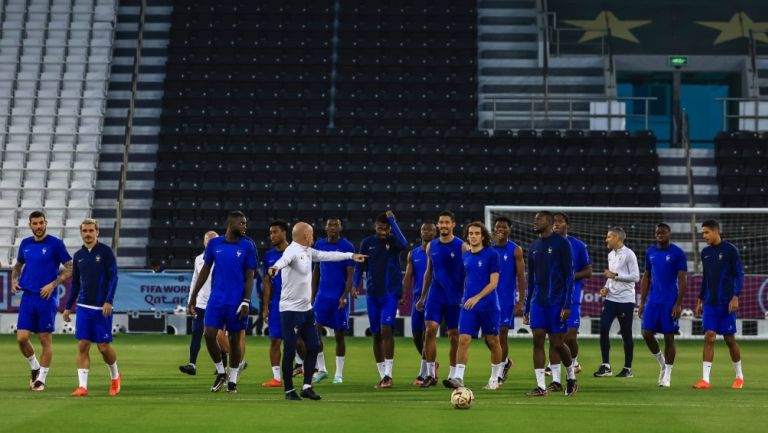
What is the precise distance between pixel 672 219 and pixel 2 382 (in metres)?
22.3

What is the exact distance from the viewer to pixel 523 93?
39.7 meters

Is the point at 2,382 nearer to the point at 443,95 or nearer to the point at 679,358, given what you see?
the point at 679,358

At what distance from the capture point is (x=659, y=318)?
57.1 feet

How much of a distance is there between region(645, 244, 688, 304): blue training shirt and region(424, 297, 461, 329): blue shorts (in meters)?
3.12

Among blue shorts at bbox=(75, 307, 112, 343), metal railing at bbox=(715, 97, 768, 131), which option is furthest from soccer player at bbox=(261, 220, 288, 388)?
metal railing at bbox=(715, 97, 768, 131)

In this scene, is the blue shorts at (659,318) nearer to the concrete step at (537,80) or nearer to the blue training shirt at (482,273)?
the blue training shirt at (482,273)

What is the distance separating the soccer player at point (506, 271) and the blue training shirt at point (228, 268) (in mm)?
3334

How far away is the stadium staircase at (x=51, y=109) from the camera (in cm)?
3625

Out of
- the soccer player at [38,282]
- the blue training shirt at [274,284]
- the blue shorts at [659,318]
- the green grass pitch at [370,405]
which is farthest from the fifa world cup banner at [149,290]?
the blue shorts at [659,318]

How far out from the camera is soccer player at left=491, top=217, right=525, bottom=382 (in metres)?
16.4

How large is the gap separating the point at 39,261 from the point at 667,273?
26.4ft

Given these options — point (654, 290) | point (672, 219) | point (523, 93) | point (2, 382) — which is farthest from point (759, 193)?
point (2, 382)

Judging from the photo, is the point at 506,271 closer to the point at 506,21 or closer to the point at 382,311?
the point at 382,311

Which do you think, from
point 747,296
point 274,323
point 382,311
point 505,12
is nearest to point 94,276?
point 274,323
